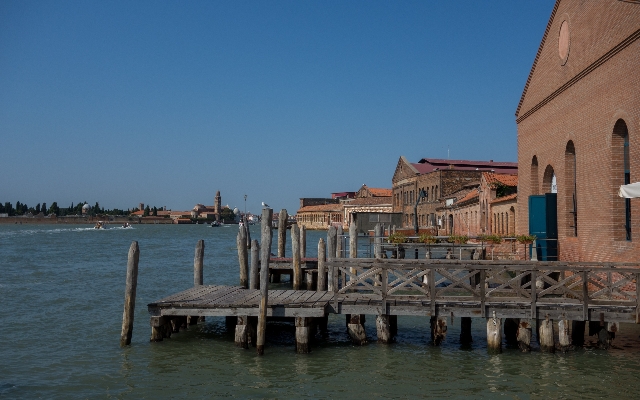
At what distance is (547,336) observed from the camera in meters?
13.0

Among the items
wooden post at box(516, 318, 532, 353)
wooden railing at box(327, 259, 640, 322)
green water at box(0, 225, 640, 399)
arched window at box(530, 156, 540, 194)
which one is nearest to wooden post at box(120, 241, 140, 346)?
green water at box(0, 225, 640, 399)

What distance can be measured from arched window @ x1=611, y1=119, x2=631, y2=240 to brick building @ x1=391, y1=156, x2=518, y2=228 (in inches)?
1497

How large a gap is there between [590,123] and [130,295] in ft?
45.3

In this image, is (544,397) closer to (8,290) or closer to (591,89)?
(591,89)

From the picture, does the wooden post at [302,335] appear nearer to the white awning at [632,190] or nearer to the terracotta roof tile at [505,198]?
the white awning at [632,190]

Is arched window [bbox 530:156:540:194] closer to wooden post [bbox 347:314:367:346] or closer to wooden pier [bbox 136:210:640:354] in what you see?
wooden pier [bbox 136:210:640:354]

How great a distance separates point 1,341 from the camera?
15648 millimetres

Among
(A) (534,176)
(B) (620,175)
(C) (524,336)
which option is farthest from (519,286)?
(A) (534,176)

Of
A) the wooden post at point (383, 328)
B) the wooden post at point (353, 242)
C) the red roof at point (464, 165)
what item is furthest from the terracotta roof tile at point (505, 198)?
the red roof at point (464, 165)

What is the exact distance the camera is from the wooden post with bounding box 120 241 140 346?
14047 millimetres

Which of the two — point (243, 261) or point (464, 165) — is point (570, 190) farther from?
point (464, 165)

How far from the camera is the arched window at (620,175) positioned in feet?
55.5

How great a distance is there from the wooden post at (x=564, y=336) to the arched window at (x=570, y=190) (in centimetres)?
826

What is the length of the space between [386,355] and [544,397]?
3686mm
